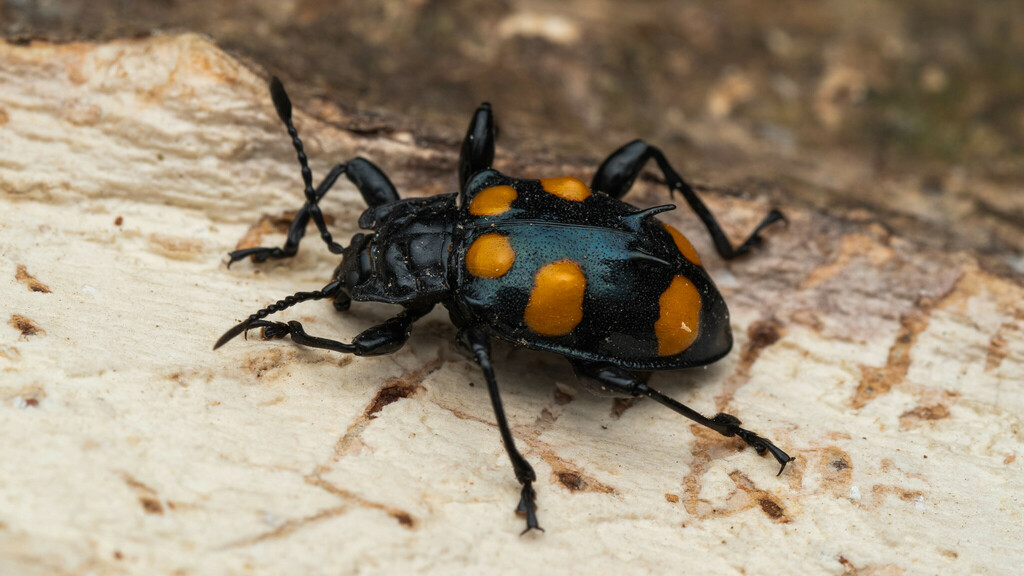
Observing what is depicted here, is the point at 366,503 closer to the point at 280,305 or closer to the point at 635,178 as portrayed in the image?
the point at 280,305

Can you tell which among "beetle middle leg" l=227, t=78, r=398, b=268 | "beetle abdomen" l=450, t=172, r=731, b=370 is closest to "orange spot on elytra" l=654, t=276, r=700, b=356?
"beetle abdomen" l=450, t=172, r=731, b=370

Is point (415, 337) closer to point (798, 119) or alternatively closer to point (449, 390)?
point (449, 390)

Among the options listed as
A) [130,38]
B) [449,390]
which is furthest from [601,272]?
[130,38]

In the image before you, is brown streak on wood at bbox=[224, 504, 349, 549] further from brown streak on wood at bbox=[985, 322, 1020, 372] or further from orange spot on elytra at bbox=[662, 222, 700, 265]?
brown streak on wood at bbox=[985, 322, 1020, 372]

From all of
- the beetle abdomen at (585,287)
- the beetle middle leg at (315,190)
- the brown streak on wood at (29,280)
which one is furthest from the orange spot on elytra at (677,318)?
the brown streak on wood at (29,280)

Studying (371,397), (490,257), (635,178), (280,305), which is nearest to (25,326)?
(280,305)

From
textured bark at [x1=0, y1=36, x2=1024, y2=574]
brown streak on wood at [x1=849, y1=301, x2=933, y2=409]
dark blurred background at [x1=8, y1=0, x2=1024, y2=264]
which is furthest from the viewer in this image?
dark blurred background at [x1=8, y1=0, x2=1024, y2=264]
